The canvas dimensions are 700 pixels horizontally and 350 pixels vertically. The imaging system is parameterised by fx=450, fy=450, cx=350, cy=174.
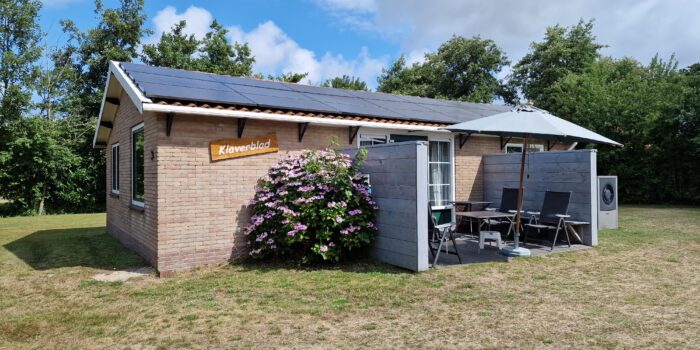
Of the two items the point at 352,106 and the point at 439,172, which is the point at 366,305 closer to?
the point at 352,106

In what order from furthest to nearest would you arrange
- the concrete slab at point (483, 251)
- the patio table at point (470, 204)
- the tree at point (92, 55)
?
the tree at point (92, 55) < the patio table at point (470, 204) < the concrete slab at point (483, 251)

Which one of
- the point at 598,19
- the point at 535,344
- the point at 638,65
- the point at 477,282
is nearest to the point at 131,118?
the point at 477,282

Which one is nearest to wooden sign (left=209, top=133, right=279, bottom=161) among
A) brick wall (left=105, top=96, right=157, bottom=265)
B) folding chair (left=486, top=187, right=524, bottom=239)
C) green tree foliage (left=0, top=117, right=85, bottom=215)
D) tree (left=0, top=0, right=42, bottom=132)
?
brick wall (left=105, top=96, right=157, bottom=265)

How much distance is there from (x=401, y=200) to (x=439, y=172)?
3.78 meters

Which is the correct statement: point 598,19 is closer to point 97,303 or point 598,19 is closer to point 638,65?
point 638,65

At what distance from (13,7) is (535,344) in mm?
27076

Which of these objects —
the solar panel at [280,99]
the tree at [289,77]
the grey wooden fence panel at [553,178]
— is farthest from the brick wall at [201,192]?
the tree at [289,77]

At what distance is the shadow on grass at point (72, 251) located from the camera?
314 inches

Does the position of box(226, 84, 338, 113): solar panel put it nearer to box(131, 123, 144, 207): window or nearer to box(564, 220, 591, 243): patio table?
box(131, 123, 144, 207): window

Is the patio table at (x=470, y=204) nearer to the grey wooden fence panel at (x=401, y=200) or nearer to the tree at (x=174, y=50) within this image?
the grey wooden fence panel at (x=401, y=200)

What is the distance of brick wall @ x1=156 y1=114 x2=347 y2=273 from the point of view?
690cm

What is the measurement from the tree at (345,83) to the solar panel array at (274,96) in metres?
29.1

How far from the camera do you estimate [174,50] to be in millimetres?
26578

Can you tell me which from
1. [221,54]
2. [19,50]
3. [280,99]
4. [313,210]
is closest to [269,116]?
[280,99]
